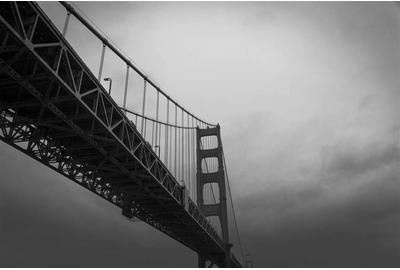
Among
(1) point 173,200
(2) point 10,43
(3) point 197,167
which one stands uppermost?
(3) point 197,167

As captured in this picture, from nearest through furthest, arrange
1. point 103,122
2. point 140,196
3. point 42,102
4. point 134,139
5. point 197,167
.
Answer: point 42,102, point 103,122, point 134,139, point 140,196, point 197,167

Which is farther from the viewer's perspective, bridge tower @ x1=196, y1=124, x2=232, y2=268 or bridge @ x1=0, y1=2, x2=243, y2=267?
bridge tower @ x1=196, y1=124, x2=232, y2=268

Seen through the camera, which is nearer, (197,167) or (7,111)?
(7,111)

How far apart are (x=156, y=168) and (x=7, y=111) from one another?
10.1 metres

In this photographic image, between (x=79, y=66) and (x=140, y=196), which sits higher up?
(x=79, y=66)

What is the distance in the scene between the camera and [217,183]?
48.4 m

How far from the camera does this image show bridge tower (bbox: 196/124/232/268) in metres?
44.2

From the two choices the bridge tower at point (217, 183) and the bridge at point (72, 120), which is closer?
the bridge at point (72, 120)

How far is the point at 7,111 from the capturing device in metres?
13.9

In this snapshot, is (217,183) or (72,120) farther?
(217,183)

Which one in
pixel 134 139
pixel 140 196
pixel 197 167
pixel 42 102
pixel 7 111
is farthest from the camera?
pixel 197 167

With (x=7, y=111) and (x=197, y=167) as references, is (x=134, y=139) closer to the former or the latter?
(x=7, y=111)

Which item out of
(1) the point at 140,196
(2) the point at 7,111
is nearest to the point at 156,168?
(1) the point at 140,196

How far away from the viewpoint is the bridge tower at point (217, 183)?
4416cm
